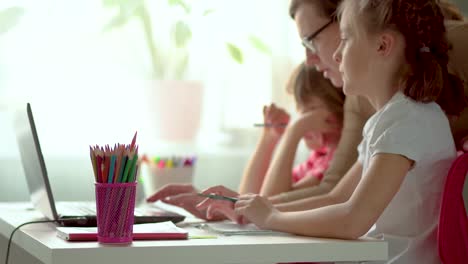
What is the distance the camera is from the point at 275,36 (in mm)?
3027

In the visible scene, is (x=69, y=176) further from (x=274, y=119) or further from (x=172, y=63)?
(x=274, y=119)

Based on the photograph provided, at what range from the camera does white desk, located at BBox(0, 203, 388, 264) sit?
50.1 inches

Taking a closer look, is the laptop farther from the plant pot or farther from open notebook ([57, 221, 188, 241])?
the plant pot

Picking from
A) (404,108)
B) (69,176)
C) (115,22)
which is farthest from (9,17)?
(404,108)

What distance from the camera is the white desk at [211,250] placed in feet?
4.18

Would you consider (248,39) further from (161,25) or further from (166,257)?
(166,257)

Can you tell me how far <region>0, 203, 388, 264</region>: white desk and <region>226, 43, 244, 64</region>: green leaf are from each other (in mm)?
1543

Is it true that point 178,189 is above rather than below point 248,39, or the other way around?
below

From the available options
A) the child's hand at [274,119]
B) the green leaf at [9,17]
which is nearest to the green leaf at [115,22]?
the green leaf at [9,17]

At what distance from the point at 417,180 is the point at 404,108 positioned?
5.4 inches

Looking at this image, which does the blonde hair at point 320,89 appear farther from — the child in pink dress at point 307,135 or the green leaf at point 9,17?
the green leaf at point 9,17

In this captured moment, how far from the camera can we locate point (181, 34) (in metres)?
2.88

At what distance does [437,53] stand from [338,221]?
0.43m

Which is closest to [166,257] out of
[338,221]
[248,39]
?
[338,221]
